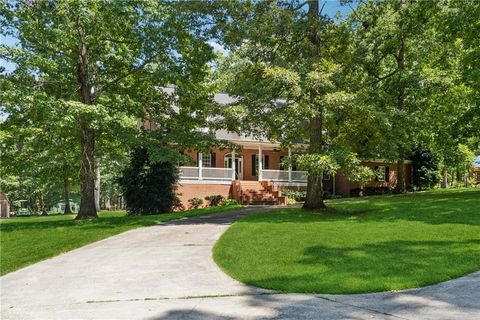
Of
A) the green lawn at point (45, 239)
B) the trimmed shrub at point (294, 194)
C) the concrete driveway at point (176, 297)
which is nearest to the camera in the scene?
the concrete driveway at point (176, 297)

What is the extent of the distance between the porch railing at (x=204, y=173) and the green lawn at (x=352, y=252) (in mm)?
16366

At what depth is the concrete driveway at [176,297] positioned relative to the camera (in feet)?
18.2

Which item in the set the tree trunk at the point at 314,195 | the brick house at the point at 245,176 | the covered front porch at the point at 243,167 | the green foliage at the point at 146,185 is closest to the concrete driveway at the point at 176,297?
the tree trunk at the point at 314,195

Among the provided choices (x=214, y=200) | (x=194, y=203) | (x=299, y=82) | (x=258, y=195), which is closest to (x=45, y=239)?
(x=299, y=82)

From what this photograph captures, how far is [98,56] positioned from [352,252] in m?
15.4

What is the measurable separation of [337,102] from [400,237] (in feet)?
22.2

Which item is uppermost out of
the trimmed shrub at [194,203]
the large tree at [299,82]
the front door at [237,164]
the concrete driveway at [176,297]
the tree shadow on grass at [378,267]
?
the large tree at [299,82]

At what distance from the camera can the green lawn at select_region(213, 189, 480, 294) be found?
704 centimetres

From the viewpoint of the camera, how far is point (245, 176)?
3584 cm

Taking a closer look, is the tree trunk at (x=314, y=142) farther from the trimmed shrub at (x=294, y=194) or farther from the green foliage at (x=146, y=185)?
the trimmed shrub at (x=294, y=194)

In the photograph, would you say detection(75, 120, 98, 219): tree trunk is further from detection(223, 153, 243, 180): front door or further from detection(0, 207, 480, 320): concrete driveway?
detection(223, 153, 243, 180): front door

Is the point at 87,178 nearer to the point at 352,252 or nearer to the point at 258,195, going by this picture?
the point at 258,195

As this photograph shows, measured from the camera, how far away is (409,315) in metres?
5.28

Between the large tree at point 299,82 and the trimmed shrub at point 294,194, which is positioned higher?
the large tree at point 299,82
